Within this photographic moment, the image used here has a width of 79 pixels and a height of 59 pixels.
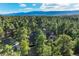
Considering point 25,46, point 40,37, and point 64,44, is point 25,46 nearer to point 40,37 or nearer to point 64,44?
point 40,37

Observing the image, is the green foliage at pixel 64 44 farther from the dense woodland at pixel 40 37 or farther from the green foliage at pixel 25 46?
the green foliage at pixel 25 46

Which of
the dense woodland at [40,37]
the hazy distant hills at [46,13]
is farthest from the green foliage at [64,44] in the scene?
the hazy distant hills at [46,13]

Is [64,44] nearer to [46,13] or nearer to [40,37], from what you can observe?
[40,37]

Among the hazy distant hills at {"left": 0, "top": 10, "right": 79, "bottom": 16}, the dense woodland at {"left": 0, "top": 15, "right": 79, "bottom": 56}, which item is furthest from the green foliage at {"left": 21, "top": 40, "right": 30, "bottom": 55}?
the hazy distant hills at {"left": 0, "top": 10, "right": 79, "bottom": 16}

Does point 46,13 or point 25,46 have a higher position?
point 46,13

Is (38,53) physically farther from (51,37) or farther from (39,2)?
(39,2)

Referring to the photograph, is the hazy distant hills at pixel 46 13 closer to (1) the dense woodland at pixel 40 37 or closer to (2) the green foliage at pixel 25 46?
(1) the dense woodland at pixel 40 37

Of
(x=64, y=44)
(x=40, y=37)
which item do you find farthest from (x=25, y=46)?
(x=64, y=44)

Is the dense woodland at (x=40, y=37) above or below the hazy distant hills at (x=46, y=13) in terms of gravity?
below

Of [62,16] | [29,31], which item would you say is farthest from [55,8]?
[29,31]
